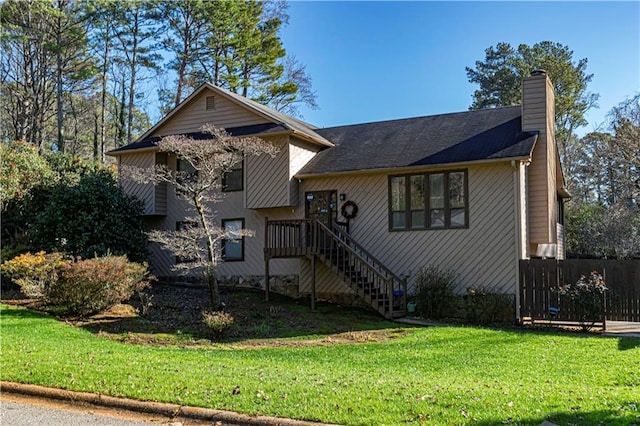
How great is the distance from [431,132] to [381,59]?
3182 mm

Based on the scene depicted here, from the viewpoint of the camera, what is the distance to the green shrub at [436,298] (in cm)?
1477

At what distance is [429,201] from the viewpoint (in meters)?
15.9

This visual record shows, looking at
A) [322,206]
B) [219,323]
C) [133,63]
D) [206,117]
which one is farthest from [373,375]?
[133,63]

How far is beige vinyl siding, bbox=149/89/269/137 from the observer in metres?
18.7

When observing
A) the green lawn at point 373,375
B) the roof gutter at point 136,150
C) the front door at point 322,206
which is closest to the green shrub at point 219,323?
the green lawn at point 373,375

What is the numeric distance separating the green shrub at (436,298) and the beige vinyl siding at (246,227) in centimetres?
447

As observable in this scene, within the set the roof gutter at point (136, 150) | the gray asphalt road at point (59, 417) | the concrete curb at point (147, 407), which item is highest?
the roof gutter at point (136, 150)

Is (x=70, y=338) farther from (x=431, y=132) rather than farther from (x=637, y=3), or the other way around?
(x=637, y=3)

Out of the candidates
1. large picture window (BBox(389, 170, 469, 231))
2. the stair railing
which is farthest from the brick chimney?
the stair railing

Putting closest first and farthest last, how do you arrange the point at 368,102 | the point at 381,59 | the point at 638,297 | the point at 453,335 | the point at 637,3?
the point at 453,335, the point at 638,297, the point at 637,3, the point at 381,59, the point at 368,102

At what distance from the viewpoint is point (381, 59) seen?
18.8 metres

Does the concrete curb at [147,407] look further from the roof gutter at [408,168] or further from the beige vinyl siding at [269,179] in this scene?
the roof gutter at [408,168]

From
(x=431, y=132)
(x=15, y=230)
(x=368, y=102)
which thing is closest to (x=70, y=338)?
(x=15, y=230)

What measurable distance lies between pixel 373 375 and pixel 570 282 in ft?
26.0
